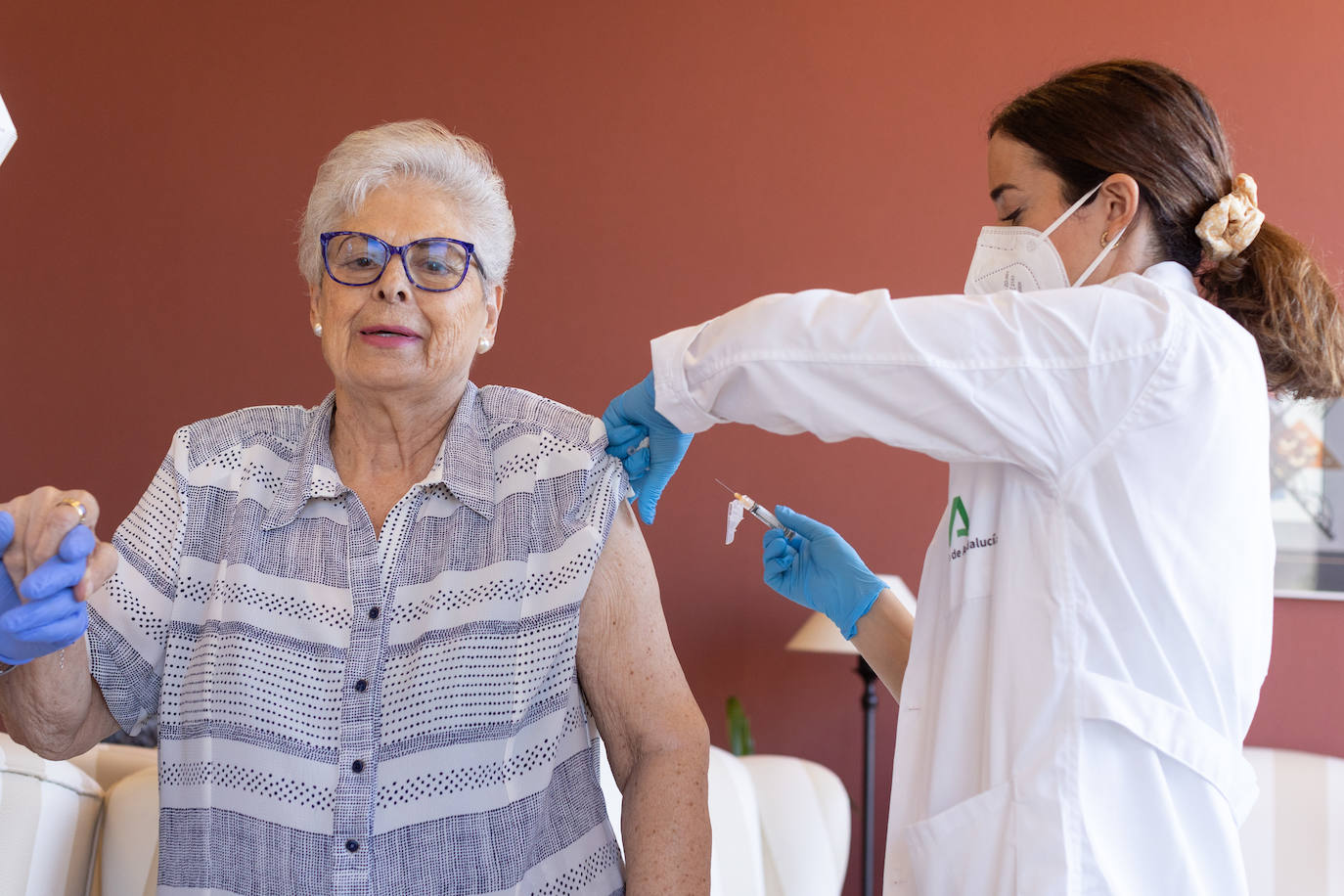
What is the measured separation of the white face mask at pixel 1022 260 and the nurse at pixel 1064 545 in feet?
0.29

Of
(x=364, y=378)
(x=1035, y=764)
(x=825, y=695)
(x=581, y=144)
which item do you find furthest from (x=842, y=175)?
(x=1035, y=764)

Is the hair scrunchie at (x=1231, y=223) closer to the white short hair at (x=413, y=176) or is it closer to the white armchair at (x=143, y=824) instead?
the white short hair at (x=413, y=176)

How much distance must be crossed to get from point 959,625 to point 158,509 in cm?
88

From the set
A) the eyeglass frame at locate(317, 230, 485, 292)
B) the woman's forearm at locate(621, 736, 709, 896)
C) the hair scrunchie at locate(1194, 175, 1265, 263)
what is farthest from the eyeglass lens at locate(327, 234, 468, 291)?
the hair scrunchie at locate(1194, 175, 1265, 263)

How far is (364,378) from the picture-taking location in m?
1.33

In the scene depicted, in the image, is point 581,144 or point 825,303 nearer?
point 825,303

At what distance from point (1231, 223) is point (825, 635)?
66.8 inches

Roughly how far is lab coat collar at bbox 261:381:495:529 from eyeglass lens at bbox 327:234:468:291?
0.16 meters

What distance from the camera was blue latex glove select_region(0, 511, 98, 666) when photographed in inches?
40.0

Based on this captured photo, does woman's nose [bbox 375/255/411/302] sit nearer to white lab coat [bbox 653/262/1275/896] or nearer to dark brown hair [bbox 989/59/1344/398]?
white lab coat [bbox 653/262/1275/896]

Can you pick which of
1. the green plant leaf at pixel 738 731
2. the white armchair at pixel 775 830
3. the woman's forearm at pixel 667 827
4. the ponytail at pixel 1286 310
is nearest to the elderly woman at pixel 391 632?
the woman's forearm at pixel 667 827

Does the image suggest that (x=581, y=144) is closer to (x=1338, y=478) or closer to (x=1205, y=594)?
(x=1338, y=478)

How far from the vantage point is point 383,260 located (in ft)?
4.46

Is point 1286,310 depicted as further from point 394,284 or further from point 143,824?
point 143,824
